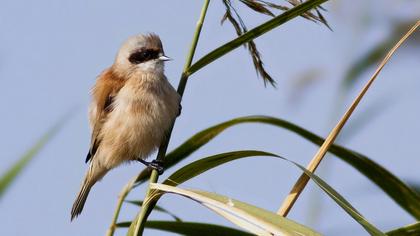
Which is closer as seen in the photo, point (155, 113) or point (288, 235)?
point (288, 235)

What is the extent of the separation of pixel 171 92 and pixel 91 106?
765mm

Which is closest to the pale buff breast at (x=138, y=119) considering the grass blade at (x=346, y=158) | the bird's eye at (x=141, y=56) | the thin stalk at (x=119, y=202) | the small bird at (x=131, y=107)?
the small bird at (x=131, y=107)

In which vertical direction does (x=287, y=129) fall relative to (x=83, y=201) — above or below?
above

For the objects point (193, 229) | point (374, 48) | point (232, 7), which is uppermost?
point (374, 48)

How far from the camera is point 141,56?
4.00 metres

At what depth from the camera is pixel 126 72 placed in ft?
13.5

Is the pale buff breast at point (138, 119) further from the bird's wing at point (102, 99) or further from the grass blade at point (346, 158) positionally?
the grass blade at point (346, 158)

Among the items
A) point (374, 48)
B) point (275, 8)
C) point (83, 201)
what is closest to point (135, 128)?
point (83, 201)

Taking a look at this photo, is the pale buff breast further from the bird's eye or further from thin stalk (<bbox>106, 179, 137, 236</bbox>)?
thin stalk (<bbox>106, 179, 137, 236</bbox>)

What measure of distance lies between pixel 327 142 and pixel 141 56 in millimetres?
2146

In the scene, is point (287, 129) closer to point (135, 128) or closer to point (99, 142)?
point (135, 128)

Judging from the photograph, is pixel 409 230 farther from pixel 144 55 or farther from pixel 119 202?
pixel 144 55

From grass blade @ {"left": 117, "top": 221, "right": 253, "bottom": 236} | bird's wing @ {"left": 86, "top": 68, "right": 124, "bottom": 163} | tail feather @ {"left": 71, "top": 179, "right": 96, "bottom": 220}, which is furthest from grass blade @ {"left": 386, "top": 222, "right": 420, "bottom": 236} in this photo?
tail feather @ {"left": 71, "top": 179, "right": 96, "bottom": 220}

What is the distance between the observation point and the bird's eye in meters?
3.95
